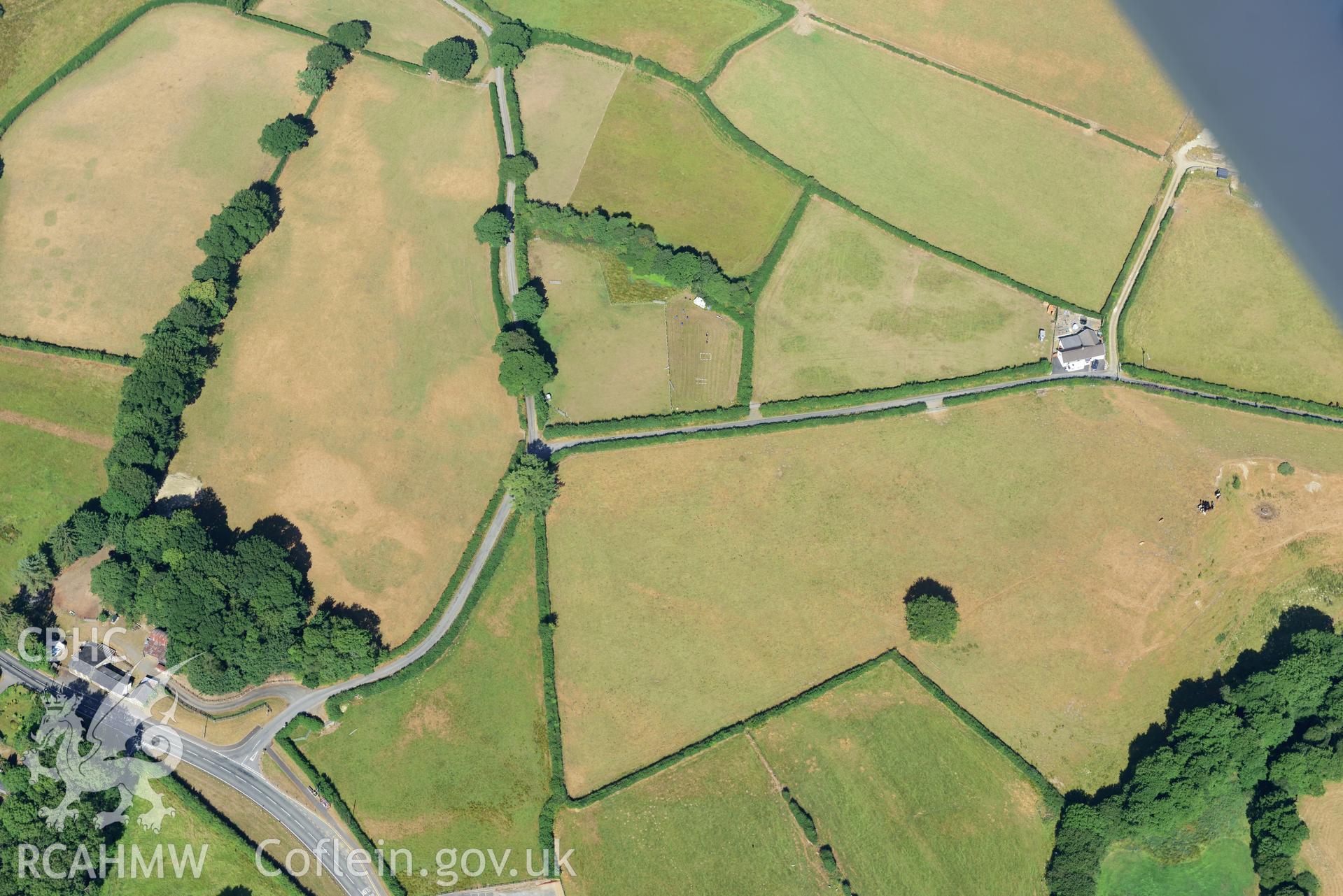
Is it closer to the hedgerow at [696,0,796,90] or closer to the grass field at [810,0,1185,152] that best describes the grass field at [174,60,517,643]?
the hedgerow at [696,0,796,90]

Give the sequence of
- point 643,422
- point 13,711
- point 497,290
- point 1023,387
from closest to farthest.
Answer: point 13,711 → point 643,422 → point 1023,387 → point 497,290

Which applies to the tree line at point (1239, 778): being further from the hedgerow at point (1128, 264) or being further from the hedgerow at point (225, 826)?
the hedgerow at point (225, 826)

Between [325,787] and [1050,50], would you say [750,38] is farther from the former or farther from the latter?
[325,787]

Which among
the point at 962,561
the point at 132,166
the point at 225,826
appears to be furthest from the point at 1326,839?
the point at 132,166

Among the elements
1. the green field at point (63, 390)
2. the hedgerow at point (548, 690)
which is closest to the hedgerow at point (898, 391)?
the hedgerow at point (548, 690)

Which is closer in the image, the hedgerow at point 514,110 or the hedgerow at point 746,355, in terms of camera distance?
the hedgerow at point 746,355

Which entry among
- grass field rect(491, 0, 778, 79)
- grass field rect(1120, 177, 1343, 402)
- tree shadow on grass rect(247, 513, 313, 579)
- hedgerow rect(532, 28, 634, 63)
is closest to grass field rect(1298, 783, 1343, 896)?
grass field rect(1120, 177, 1343, 402)
